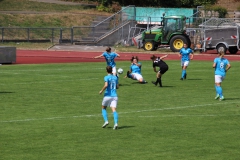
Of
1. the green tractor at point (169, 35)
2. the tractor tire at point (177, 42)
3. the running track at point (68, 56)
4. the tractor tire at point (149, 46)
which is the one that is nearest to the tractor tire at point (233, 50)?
the running track at point (68, 56)

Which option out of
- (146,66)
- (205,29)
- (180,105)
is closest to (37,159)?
(180,105)

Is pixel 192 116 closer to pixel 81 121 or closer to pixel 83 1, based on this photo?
pixel 81 121

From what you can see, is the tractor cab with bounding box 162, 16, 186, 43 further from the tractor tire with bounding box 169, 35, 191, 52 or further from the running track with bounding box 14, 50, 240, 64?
the running track with bounding box 14, 50, 240, 64

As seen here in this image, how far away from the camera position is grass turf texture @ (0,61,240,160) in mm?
16062

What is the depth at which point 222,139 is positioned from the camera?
693 inches

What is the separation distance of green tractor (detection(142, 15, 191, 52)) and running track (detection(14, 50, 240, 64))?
1.98 metres

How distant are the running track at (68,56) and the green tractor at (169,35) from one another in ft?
6.49

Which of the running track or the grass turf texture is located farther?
the running track

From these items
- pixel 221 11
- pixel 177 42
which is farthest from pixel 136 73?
pixel 221 11

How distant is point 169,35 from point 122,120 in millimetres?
35033

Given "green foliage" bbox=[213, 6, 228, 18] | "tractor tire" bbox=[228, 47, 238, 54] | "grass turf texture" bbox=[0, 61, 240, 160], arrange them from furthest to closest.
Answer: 1. "green foliage" bbox=[213, 6, 228, 18]
2. "tractor tire" bbox=[228, 47, 238, 54]
3. "grass turf texture" bbox=[0, 61, 240, 160]

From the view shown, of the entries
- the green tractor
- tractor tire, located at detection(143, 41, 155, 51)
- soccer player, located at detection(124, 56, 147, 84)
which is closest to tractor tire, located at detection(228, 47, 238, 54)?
the green tractor

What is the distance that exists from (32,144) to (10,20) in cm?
5385

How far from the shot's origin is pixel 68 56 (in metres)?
50.9
